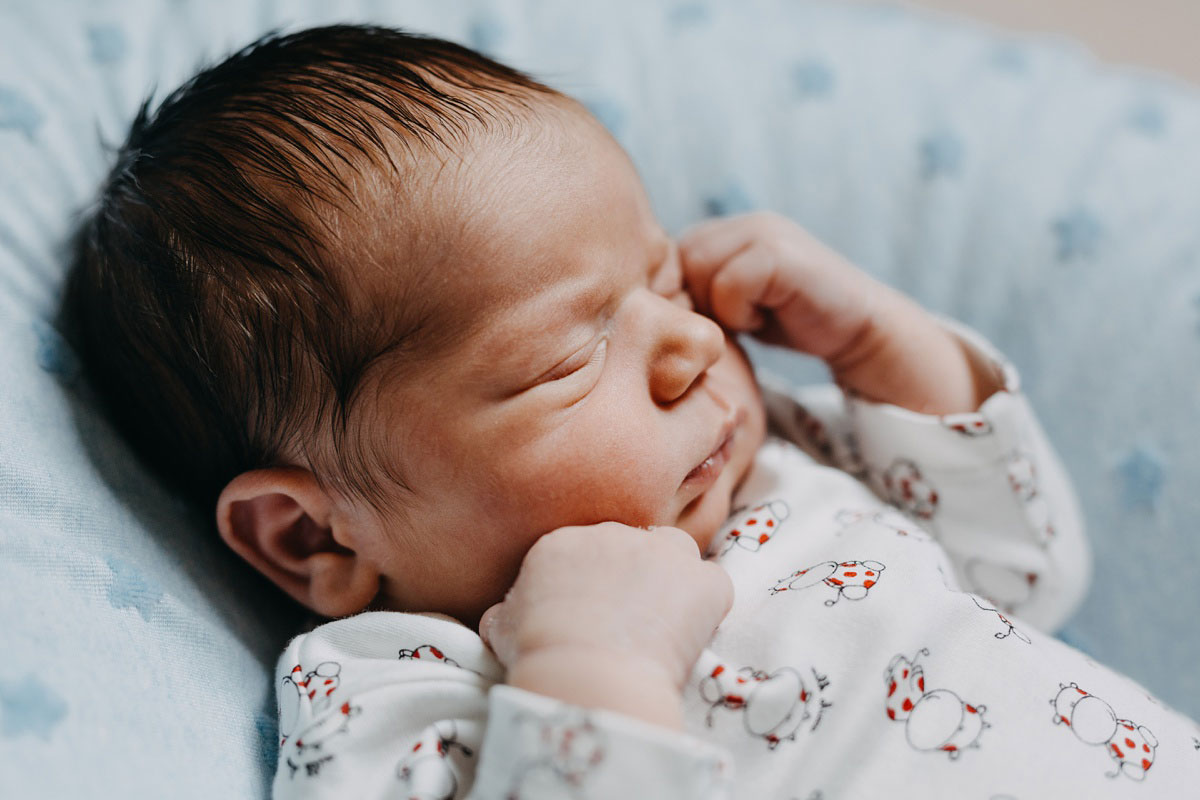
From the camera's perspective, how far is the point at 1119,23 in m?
2.07

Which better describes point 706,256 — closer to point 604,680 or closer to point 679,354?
point 679,354

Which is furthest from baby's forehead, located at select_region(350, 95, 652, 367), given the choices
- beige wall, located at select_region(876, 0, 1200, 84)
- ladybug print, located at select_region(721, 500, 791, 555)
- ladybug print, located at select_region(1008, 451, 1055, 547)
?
beige wall, located at select_region(876, 0, 1200, 84)

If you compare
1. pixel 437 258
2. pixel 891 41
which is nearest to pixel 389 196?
pixel 437 258

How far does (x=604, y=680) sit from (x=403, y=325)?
0.96 ft

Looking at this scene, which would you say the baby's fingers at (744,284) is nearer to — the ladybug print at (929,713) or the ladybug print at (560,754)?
the ladybug print at (929,713)

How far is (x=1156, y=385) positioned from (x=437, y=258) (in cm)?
83

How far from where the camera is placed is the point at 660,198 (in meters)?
1.32

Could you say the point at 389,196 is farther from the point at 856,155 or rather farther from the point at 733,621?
the point at 856,155

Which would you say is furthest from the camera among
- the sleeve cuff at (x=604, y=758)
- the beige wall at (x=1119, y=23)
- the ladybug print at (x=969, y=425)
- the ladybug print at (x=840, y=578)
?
the beige wall at (x=1119, y=23)

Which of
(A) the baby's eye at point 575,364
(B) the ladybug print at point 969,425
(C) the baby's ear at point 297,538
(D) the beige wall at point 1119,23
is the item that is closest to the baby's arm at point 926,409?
(B) the ladybug print at point 969,425

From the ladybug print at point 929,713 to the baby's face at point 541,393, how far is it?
8.3 inches

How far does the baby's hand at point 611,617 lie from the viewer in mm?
695

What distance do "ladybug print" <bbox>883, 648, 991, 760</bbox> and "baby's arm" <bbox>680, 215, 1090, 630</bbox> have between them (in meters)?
0.30

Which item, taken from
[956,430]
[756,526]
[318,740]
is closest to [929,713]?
[756,526]
